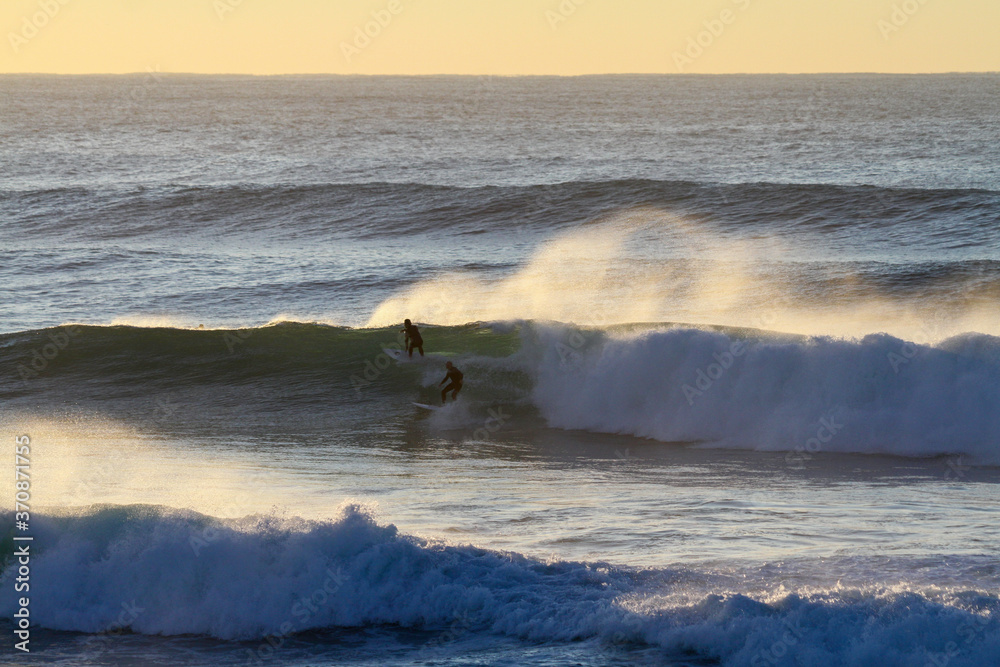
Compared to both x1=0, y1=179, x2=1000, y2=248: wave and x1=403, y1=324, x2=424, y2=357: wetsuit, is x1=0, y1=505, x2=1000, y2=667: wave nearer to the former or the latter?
x1=403, y1=324, x2=424, y2=357: wetsuit

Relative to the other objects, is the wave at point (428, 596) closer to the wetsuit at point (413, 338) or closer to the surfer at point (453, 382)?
the surfer at point (453, 382)

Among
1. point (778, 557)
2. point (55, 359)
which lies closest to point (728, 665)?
point (778, 557)

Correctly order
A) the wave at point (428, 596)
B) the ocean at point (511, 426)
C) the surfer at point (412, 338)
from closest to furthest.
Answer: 1. the wave at point (428, 596)
2. the ocean at point (511, 426)
3. the surfer at point (412, 338)

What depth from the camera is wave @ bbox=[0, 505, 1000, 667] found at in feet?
25.4

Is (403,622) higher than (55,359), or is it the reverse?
(55,359)

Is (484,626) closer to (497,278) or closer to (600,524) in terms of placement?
(600,524)

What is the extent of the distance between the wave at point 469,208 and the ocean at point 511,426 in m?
0.18

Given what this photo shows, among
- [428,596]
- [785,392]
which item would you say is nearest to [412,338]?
[785,392]

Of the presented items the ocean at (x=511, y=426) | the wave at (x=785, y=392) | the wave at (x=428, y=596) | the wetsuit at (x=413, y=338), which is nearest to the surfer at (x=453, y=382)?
the ocean at (x=511, y=426)

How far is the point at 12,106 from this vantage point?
→ 124500 millimetres

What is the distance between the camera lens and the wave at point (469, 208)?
32312 millimetres

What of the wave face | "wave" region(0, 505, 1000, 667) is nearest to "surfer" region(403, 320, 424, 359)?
the wave face

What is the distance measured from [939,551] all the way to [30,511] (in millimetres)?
8408

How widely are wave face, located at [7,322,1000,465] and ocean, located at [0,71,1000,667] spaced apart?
60 millimetres
